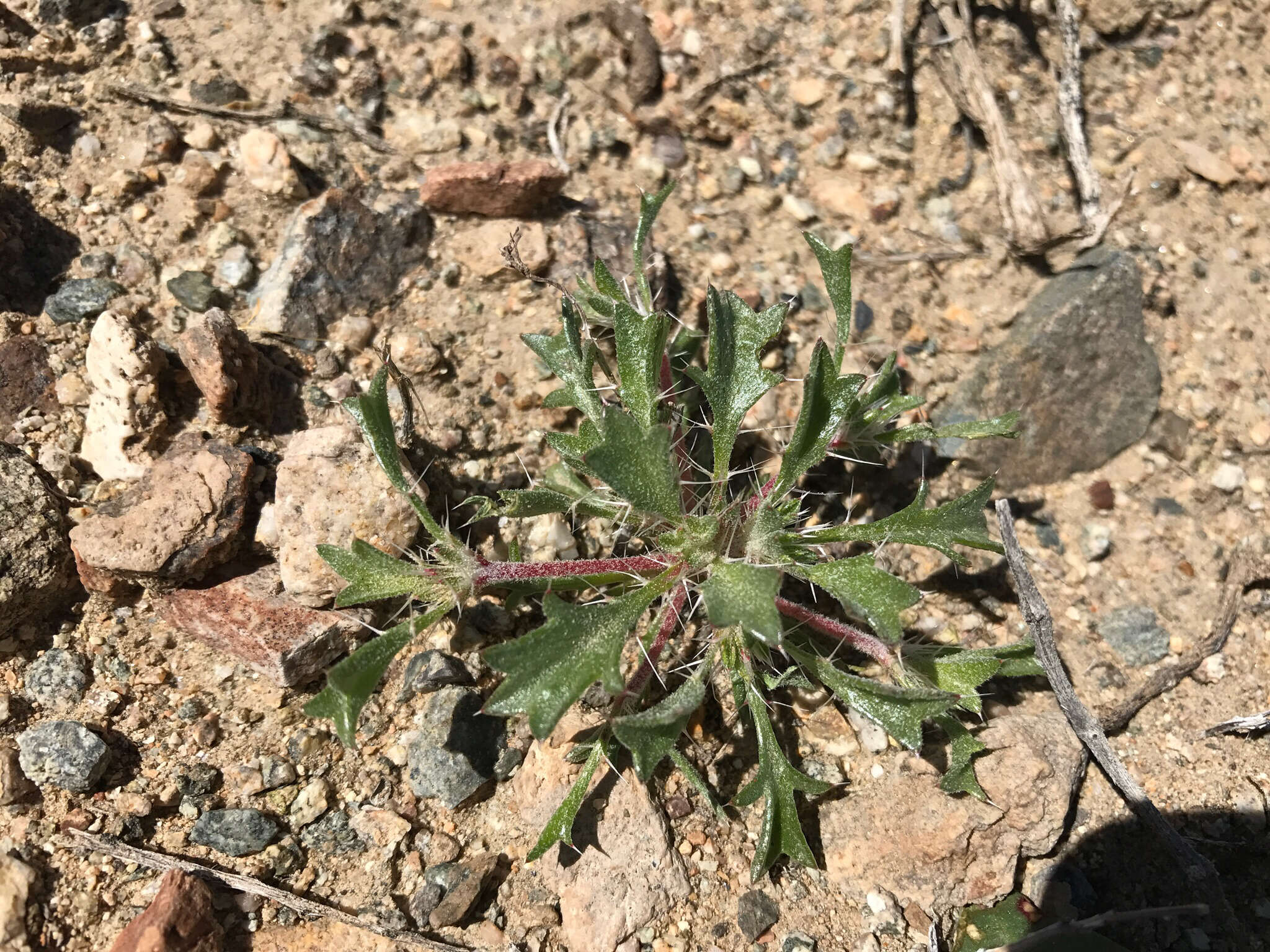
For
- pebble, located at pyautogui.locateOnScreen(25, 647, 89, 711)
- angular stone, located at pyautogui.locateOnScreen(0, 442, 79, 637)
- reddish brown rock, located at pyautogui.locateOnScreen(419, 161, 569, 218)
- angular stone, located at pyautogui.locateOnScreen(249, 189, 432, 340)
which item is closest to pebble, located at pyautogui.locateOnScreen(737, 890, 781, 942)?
pebble, located at pyautogui.locateOnScreen(25, 647, 89, 711)

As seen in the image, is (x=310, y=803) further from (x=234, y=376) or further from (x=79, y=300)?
(x=79, y=300)

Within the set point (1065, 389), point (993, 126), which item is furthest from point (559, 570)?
point (993, 126)

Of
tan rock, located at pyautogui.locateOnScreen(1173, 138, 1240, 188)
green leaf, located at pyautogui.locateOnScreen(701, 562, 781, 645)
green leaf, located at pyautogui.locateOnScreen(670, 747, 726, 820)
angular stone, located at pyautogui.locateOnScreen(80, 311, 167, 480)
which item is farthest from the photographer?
tan rock, located at pyautogui.locateOnScreen(1173, 138, 1240, 188)

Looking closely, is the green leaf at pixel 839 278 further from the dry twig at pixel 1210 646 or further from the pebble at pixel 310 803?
the pebble at pixel 310 803

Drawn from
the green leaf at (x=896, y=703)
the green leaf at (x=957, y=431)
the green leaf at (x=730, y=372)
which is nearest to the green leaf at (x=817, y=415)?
the green leaf at (x=730, y=372)

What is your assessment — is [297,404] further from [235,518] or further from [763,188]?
[763,188]

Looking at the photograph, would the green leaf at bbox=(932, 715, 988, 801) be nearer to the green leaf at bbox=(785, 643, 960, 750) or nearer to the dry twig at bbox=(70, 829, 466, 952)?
the green leaf at bbox=(785, 643, 960, 750)
